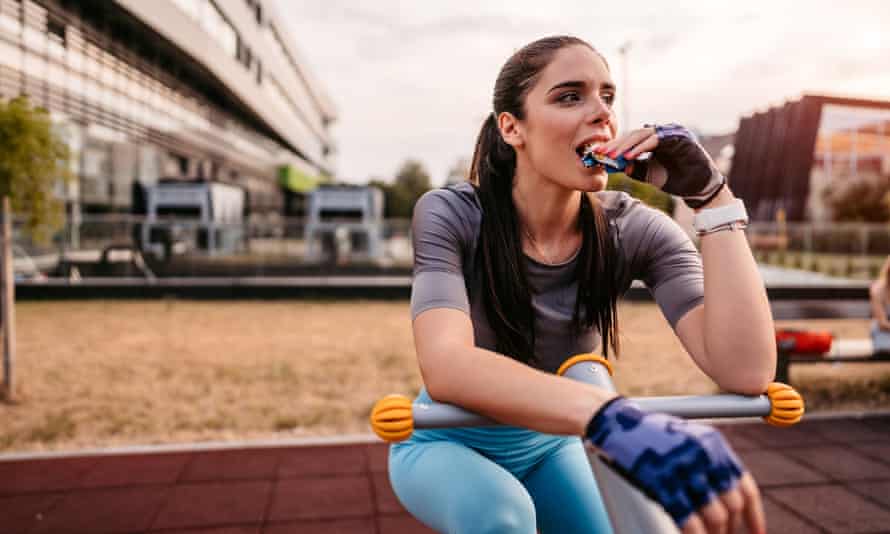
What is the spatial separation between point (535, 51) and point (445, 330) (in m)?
0.75

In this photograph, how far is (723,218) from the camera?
1560mm

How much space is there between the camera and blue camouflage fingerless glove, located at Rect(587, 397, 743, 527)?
95cm

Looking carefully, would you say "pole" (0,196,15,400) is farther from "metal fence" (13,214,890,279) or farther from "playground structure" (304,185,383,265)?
"playground structure" (304,185,383,265)

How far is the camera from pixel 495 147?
1.92m

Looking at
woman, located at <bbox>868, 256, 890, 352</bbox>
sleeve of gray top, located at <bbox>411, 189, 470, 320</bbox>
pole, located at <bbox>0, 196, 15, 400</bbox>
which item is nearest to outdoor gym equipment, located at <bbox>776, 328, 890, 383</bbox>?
woman, located at <bbox>868, 256, 890, 352</bbox>

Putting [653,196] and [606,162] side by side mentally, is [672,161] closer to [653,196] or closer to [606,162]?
[606,162]

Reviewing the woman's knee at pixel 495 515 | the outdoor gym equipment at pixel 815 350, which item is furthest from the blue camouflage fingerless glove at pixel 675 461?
the outdoor gym equipment at pixel 815 350

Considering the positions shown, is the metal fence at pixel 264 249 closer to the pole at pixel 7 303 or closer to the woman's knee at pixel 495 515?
the pole at pixel 7 303

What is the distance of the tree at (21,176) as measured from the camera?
19.4 feet

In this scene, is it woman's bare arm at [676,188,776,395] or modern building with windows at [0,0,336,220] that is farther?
modern building with windows at [0,0,336,220]

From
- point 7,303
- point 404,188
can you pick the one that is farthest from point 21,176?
point 404,188

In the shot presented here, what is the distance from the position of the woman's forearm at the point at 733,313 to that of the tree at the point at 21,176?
241 inches

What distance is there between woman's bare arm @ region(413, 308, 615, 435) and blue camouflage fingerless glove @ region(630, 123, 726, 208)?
1.85ft

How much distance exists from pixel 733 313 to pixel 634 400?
1.53ft
